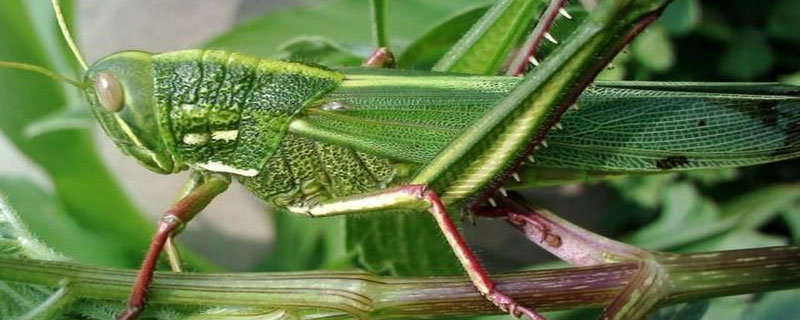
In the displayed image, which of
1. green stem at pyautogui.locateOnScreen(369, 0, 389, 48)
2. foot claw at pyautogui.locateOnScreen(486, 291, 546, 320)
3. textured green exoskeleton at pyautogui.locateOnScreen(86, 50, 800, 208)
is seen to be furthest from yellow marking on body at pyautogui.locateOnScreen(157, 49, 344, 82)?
foot claw at pyautogui.locateOnScreen(486, 291, 546, 320)

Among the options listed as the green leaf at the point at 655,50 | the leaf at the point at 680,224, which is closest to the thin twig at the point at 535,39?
the leaf at the point at 680,224

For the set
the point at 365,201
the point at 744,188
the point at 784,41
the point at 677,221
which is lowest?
the point at 365,201

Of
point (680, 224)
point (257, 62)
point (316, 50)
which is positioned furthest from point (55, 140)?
point (680, 224)

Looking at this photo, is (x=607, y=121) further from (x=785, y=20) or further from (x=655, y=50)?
(x=785, y=20)

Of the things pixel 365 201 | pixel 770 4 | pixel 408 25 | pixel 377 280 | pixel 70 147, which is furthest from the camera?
pixel 770 4

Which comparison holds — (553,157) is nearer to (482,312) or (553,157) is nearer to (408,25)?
(482,312)

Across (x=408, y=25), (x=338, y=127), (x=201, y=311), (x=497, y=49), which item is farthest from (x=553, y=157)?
(x=408, y=25)
